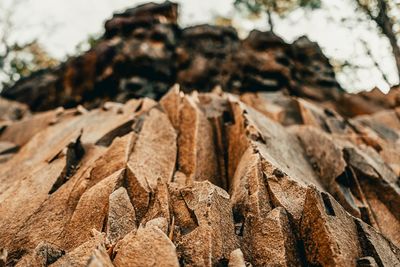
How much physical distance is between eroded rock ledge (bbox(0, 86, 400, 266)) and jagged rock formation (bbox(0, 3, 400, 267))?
0.04 meters

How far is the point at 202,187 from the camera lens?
8.91 meters

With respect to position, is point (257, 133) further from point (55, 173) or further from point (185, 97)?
point (55, 173)

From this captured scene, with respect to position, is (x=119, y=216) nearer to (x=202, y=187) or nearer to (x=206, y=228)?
(x=202, y=187)

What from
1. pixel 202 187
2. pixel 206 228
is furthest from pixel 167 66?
pixel 206 228

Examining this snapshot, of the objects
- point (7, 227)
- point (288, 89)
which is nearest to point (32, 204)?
point (7, 227)

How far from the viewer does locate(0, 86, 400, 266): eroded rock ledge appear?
7.31 meters

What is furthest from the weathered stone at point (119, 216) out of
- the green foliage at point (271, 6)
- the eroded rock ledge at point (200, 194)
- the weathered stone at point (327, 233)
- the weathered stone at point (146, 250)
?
the green foliage at point (271, 6)

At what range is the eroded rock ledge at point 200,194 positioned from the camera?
7.31m

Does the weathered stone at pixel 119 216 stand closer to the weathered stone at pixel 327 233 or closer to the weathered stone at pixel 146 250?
the weathered stone at pixel 146 250

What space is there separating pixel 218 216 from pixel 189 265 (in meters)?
1.56

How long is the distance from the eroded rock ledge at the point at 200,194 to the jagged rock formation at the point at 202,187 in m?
0.04

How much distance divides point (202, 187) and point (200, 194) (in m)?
0.30

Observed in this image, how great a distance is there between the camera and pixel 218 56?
32188 mm

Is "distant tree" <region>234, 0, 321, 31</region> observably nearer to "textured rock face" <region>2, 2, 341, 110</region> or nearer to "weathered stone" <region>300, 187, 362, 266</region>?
"textured rock face" <region>2, 2, 341, 110</region>
